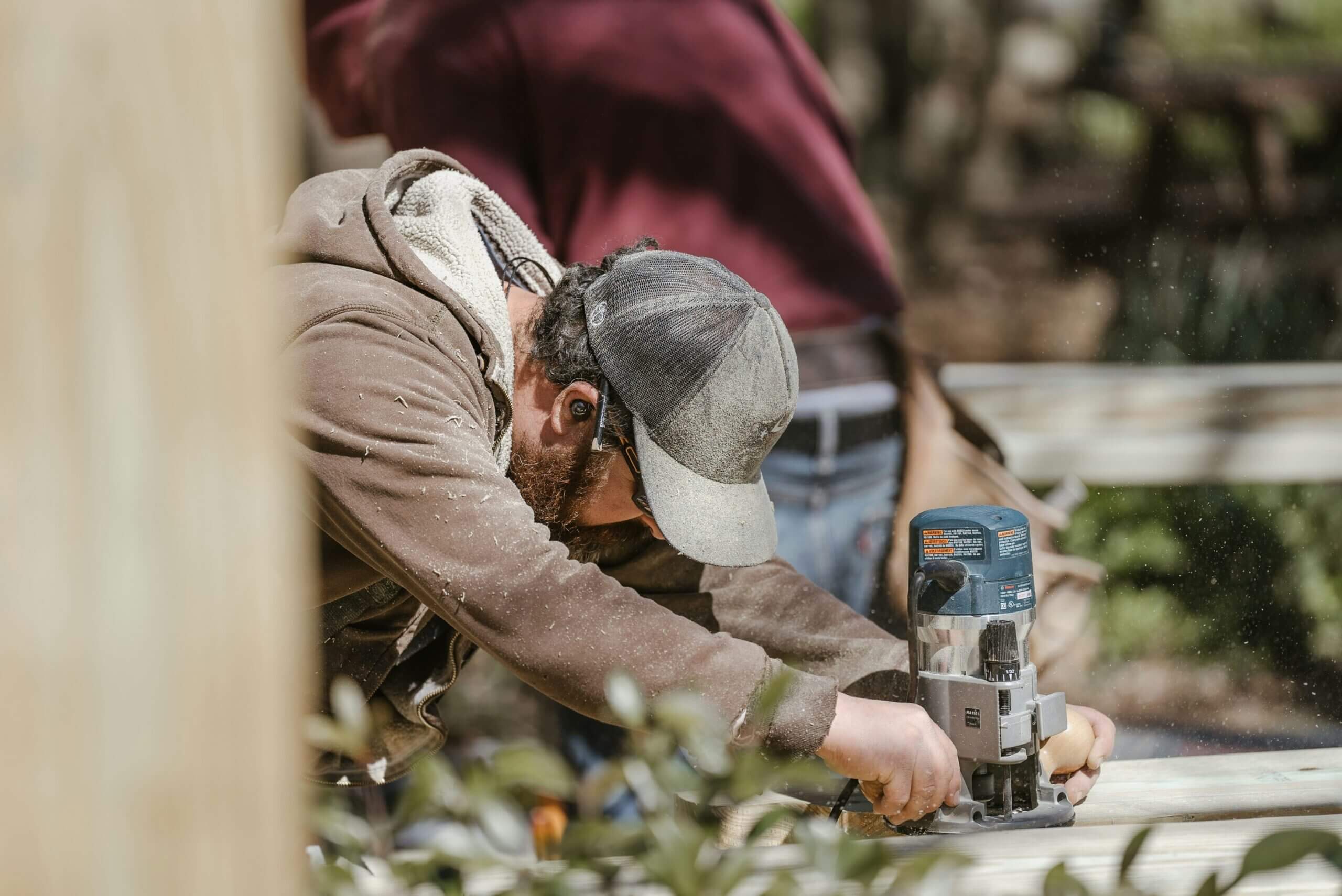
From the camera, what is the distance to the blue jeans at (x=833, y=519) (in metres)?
2.98

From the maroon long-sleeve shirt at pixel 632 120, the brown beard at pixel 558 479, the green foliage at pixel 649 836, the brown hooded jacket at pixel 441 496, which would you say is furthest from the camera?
the maroon long-sleeve shirt at pixel 632 120

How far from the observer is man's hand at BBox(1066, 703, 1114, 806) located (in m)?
1.87

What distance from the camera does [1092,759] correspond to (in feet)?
6.15

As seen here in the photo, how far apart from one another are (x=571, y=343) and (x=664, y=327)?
5.7 inches

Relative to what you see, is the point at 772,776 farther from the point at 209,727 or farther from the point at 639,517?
the point at 639,517

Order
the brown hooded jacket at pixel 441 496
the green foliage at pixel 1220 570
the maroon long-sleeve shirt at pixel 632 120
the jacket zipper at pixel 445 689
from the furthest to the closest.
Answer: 1. the green foliage at pixel 1220 570
2. the maroon long-sleeve shirt at pixel 632 120
3. the jacket zipper at pixel 445 689
4. the brown hooded jacket at pixel 441 496

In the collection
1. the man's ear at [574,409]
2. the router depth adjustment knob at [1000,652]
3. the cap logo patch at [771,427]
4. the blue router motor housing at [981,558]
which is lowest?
the router depth adjustment knob at [1000,652]

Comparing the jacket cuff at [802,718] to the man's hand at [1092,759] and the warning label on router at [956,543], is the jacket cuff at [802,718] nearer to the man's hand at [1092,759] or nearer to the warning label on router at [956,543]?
the warning label on router at [956,543]

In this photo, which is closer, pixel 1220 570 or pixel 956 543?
pixel 956 543

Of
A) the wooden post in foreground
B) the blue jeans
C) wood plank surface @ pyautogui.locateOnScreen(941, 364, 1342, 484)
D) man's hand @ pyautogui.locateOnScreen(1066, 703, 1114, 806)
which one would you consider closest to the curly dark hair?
man's hand @ pyautogui.locateOnScreen(1066, 703, 1114, 806)

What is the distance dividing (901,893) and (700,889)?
0.45 ft

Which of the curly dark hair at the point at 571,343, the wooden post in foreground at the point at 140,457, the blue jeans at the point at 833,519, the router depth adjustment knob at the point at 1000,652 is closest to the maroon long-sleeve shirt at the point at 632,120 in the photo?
the blue jeans at the point at 833,519

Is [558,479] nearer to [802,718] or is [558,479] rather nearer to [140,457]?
[802,718]

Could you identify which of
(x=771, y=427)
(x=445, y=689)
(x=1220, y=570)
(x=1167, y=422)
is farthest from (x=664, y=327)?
(x=1220, y=570)
